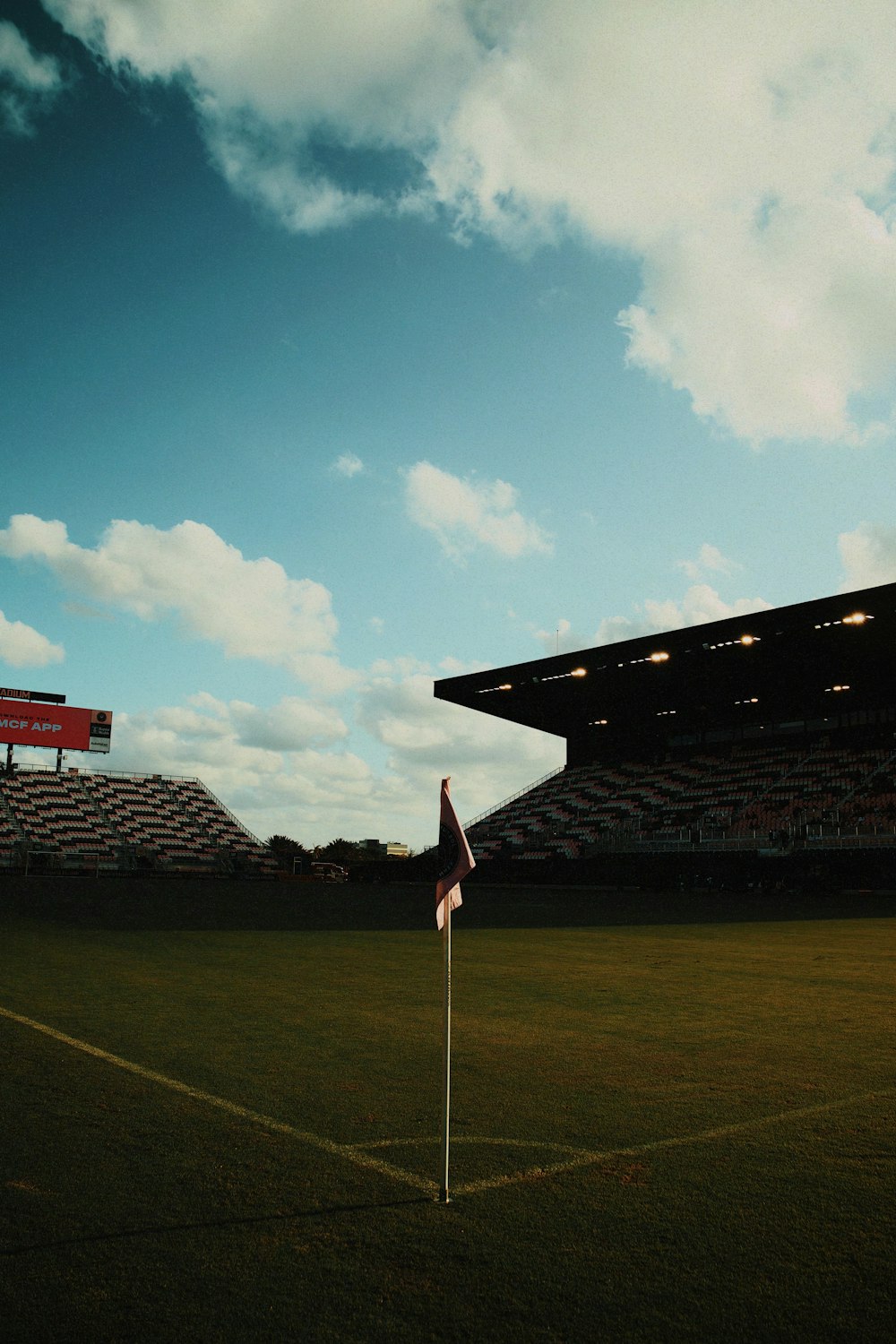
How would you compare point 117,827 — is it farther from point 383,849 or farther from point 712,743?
point 383,849

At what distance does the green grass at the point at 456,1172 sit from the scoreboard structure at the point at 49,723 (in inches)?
2340

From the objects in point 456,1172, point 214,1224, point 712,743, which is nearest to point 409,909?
point 456,1172

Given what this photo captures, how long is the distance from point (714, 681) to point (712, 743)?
8.14 meters

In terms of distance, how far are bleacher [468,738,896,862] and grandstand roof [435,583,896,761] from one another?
6.43 ft

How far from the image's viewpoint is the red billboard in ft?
208

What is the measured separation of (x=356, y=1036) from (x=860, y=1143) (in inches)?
161

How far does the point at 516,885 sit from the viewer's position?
45.6 m

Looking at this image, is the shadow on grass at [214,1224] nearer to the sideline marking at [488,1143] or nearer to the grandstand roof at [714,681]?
the sideline marking at [488,1143]

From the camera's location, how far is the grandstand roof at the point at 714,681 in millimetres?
37625

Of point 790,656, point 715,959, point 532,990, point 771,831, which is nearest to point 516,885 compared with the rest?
point 771,831

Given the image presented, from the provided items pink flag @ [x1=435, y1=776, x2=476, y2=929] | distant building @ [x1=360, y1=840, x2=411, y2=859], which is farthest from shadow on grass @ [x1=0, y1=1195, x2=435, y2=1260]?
distant building @ [x1=360, y1=840, x2=411, y2=859]

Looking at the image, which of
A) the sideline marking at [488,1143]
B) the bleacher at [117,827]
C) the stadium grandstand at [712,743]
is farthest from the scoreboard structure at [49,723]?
the sideline marking at [488,1143]

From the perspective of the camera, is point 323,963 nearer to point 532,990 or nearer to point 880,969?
point 532,990

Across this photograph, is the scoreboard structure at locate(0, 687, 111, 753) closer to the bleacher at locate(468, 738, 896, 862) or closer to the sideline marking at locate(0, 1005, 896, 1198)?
the bleacher at locate(468, 738, 896, 862)
